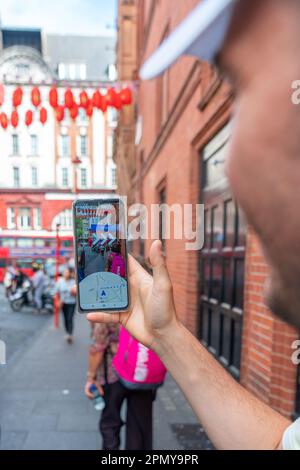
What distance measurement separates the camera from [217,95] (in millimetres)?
3133

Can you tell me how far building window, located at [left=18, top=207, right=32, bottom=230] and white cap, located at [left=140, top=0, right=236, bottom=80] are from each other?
40.0 inches

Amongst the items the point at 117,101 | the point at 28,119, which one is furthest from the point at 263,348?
the point at 117,101

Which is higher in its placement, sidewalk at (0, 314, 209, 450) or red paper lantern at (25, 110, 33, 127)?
red paper lantern at (25, 110, 33, 127)

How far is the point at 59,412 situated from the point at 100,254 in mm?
3351

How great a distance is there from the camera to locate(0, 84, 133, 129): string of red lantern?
2.56 metres

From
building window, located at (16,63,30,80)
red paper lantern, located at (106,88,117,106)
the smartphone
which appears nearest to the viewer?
the smartphone

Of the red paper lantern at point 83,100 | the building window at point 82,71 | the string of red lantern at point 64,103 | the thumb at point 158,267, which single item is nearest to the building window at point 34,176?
the string of red lantern at point 64,103

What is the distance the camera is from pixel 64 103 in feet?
14.1

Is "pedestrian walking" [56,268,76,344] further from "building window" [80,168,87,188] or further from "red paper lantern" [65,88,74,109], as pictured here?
"building window" [80,168,87,188]

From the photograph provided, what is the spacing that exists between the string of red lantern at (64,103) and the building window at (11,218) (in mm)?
958

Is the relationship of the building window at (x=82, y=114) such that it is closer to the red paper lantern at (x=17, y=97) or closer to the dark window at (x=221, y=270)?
the red paper lantern at (x=17, y=97)

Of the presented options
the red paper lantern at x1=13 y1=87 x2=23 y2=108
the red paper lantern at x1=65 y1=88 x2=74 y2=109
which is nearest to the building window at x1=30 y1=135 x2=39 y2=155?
the red paper lantern at x1=13 y1=87 x2=23 y2=108
